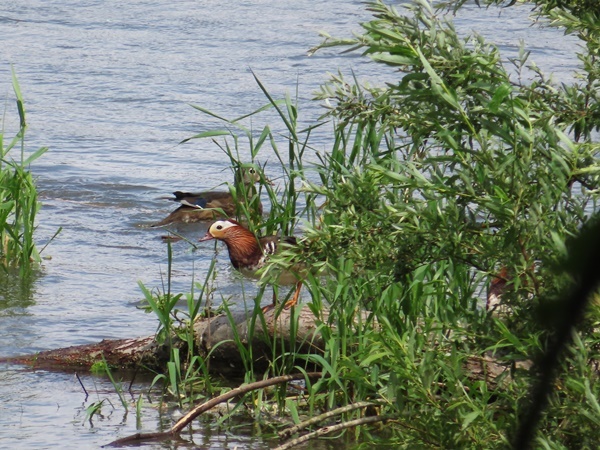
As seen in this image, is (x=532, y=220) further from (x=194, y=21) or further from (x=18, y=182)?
(x=194, y=21)

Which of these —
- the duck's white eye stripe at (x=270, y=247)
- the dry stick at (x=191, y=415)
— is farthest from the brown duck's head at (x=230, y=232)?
the dry stick at (x=191, y=415)

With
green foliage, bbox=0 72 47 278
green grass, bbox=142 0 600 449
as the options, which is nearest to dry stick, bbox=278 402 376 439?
green grass, bbox=142 0 600 449

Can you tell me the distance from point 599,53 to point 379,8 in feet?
2.29

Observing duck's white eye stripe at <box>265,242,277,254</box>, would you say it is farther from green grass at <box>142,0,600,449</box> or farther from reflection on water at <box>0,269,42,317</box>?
green grass at <box>142,0,600,449</box>

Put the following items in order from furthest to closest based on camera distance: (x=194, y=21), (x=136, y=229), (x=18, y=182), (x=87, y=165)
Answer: (x=194, y=21) < (x=87, y=165) < (x=136, y=229) < (x=18, y=182)

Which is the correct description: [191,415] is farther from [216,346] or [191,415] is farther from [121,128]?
[121,128]

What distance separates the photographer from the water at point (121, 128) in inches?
203

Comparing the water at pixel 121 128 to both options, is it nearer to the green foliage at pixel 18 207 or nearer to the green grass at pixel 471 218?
the green foliage at pixel 18 207

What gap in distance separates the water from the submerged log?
0.53ft

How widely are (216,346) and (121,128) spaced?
7.97 metres

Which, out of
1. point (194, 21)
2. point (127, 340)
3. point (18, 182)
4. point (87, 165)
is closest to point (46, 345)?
point (127, 340)

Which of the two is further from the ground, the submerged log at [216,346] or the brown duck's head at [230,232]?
the submerged log at [216,346]

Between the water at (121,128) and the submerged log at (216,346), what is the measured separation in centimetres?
16

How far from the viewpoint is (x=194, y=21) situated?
666 inches
